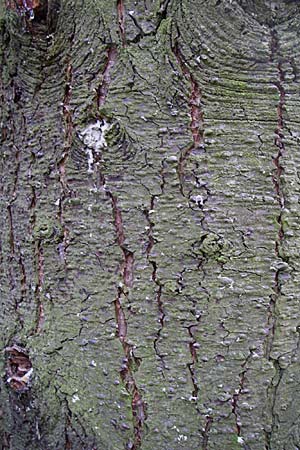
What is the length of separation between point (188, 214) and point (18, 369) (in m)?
0.42

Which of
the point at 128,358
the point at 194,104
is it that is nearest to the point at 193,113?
the point at 194,104

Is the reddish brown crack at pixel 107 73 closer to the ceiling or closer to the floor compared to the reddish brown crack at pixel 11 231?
closer to the ceiling

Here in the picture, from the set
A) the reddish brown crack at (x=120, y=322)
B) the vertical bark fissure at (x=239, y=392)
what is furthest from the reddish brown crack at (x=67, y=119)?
the vertical bark fissure at (x=239, y=392)

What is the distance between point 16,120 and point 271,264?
0.52m

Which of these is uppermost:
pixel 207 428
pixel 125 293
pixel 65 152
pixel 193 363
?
pixel 65 152

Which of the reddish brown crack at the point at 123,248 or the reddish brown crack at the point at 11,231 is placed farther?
the reddish brown crack at the point at 11,231

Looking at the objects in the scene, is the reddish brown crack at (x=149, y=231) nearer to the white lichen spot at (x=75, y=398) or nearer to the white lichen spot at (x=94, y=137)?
the white lichen spot at (x=94, y=137)

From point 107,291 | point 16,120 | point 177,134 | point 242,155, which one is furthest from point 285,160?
point 16,120

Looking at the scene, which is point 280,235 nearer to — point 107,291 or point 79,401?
point 107,291

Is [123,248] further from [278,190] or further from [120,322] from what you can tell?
[278,190]

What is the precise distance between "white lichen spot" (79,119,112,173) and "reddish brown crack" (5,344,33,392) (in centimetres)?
36

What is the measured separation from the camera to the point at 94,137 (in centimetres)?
84

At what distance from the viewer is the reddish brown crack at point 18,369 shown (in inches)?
35.8

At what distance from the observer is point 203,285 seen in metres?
0.81
